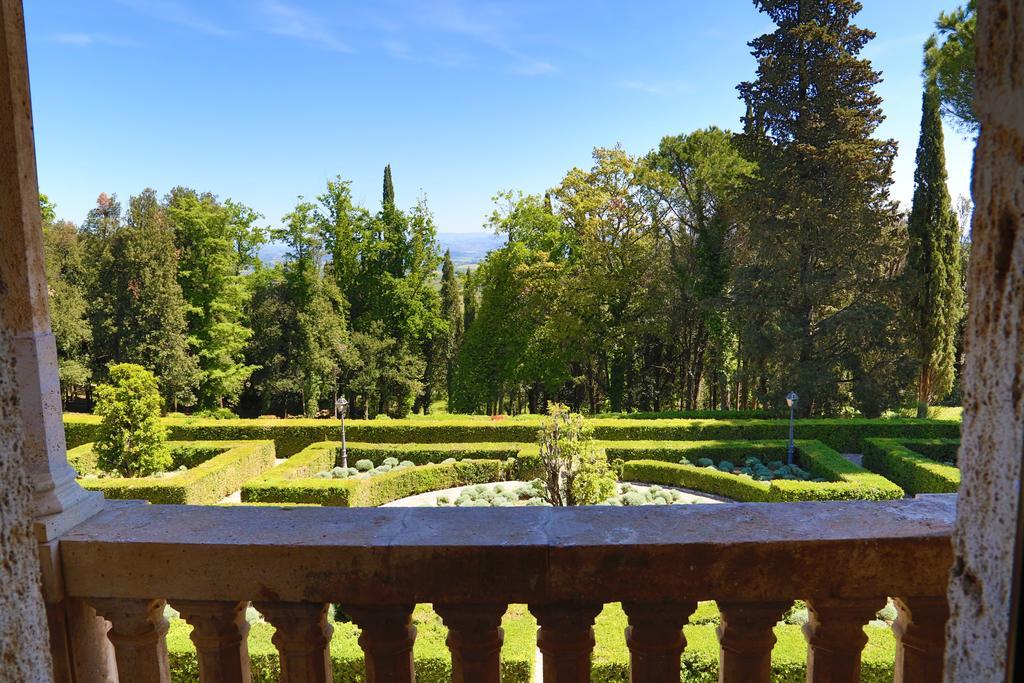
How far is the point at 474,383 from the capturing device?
27609 mm

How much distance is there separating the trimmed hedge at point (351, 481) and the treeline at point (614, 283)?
10455mm

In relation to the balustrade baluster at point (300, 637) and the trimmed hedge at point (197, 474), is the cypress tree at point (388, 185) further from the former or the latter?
the balustrade baluster at point (300, 637)

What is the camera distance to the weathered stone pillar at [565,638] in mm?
1600

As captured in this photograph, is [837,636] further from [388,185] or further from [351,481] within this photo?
[388,185]

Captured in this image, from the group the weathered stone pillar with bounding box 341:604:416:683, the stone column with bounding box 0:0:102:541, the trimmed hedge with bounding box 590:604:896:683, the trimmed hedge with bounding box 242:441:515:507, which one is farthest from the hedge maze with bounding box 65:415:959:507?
the weathered stone pillar with bounding box 341:604:416:683

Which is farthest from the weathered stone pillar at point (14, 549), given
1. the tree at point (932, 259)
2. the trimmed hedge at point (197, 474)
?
the tree at point (932, 259)

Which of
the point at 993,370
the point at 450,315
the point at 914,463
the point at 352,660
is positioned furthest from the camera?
the point at 450,315

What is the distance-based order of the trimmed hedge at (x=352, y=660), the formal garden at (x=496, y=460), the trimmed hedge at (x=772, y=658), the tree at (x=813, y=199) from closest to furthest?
the trimmed hedge at (x=772, y=658)
the trimmed hedge at (x=352, y=660)
the formal garden at (x=496, y=460)
the tree at (x=813, y=199)

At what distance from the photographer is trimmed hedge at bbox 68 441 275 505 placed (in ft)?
42.2

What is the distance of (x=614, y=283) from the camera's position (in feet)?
81.6

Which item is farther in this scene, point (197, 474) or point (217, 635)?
point (197, 474)

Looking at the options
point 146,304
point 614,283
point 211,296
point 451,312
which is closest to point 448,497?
point 614,283

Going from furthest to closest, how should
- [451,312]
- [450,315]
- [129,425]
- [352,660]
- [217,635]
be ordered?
[451,312]
[450,315]
[129,425]
[352,660]
[217,635]

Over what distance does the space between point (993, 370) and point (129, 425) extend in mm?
16304
